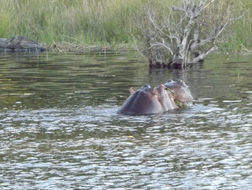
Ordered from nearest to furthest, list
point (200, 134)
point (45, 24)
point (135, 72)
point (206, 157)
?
point (206, 157) → point (200, 134) → point (135, 72) → point (45, 24)

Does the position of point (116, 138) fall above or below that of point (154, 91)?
below

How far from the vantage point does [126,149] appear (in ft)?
24.6

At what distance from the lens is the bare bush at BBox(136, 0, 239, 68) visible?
15.8 m

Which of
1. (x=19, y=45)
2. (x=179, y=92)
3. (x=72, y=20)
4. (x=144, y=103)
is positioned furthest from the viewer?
(x=72, y=20)

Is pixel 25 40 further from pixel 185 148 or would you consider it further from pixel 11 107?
pixel 185 148

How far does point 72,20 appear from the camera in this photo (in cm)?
2281

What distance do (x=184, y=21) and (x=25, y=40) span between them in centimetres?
653

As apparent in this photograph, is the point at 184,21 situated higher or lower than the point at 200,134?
higher

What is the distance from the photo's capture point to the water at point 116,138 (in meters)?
6.34

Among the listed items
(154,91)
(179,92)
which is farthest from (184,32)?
(154,91)

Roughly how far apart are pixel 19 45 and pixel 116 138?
13.8 metres

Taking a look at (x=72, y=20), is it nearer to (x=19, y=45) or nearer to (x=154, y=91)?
(x=19, y=45)

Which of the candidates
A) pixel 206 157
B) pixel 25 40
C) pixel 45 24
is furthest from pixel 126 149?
pixel 45 24

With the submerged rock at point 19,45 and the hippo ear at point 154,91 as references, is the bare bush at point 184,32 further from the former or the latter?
the hippo ear at point 154,91
